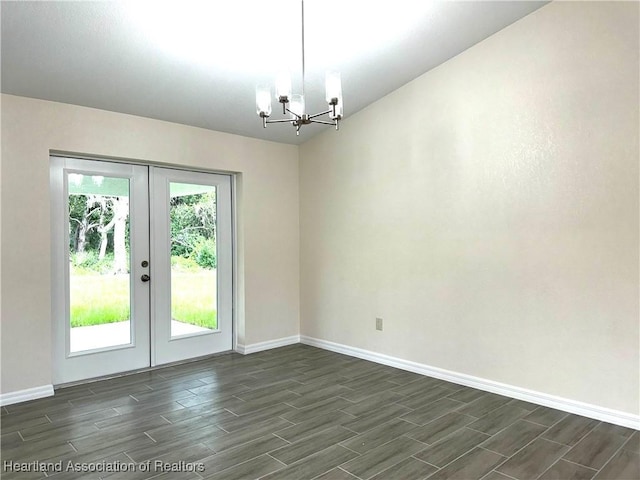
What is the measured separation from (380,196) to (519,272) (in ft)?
5.36

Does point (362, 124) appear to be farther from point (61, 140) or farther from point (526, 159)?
point (61, 140)

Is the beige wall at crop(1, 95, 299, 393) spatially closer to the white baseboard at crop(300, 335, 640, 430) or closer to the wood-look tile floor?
the wood-look tile floor

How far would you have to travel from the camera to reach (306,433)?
2986 mm

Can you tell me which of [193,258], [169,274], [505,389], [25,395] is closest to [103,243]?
[169,274]

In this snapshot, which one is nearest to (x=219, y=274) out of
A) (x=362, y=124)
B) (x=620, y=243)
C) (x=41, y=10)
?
(x=362, y=124)

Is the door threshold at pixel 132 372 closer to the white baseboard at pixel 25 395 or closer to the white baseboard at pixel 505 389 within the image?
the white baseboard at pixel 25 395

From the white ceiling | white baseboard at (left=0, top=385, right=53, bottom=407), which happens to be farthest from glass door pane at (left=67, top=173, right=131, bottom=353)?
the white ceiling

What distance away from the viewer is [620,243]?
3061mm

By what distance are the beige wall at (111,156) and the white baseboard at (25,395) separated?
0.16 ft

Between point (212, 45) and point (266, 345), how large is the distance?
11.0ft

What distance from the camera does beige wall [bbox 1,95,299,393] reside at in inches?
140

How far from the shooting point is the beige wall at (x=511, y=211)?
310 cm

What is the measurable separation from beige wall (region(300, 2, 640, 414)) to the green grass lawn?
1557mm

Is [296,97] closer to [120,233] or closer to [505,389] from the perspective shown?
[120,233]
